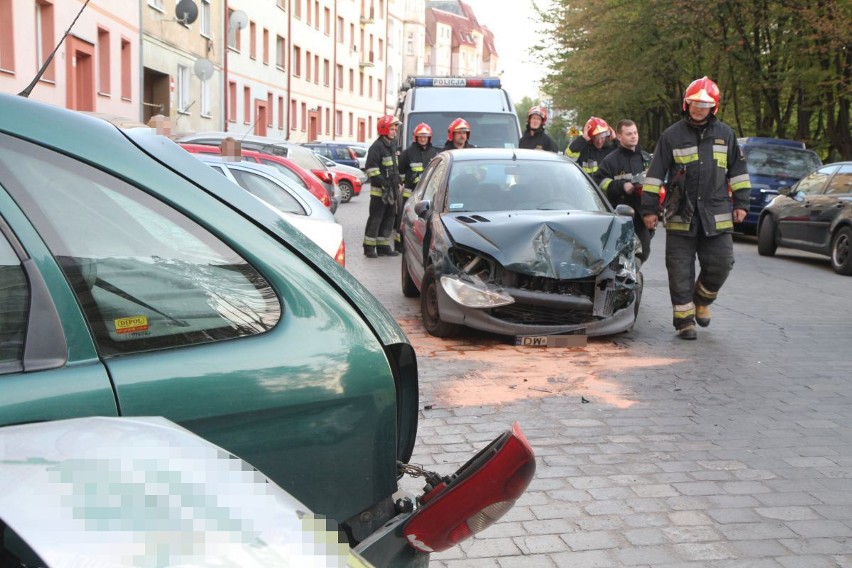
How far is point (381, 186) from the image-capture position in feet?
48.0

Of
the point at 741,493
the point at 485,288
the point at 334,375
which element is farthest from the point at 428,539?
the point at 485,288

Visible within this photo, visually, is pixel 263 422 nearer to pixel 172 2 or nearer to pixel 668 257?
pixel 668 257

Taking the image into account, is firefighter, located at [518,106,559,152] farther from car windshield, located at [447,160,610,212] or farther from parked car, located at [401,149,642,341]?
parked car, located at [401,149,642,341]

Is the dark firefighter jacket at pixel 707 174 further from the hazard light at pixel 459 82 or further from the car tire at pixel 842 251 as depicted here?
the hazard light at pixel 459 82

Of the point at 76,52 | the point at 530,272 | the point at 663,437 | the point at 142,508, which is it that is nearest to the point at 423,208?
the point at 530,272

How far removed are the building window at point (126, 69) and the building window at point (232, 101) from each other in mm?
13285

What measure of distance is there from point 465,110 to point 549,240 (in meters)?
9.89

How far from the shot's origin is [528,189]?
29.7 ft

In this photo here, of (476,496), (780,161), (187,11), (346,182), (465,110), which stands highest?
(187,11)

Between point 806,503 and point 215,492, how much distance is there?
356cm

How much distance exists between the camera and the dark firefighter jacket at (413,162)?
14266 millimetres

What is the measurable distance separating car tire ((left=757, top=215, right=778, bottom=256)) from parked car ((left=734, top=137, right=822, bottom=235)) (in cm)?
205

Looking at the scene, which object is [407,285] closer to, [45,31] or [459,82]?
[459,82]

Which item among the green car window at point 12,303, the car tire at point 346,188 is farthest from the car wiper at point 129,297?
the car tire at point 346,188
